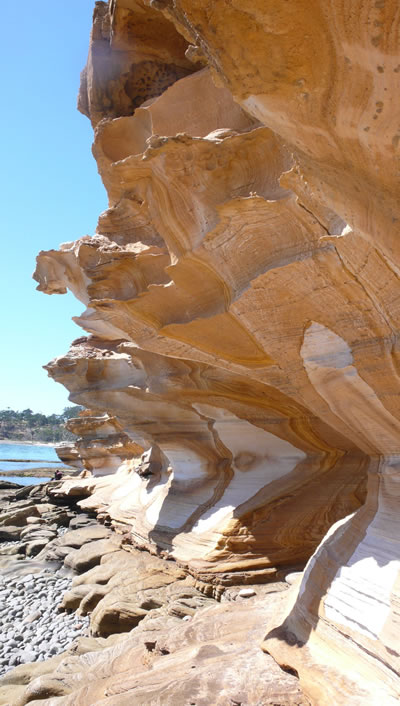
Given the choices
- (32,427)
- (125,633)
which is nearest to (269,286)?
(125,633)

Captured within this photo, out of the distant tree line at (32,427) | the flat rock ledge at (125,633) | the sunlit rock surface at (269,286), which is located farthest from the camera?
the distant tree line at (32,427)

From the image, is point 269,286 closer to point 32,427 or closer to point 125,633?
point 125,633

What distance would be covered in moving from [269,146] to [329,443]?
3.76 m

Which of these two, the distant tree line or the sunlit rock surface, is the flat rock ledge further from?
the distant tree line

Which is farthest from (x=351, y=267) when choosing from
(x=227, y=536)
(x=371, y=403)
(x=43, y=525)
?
(x=43, y=525)

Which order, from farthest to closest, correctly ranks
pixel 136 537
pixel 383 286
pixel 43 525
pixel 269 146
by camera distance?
1. pixel 43 525
2. pixel 136 537
3. pixel 269 146
4. pixel 383 286

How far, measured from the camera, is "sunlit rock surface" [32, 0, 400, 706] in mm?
1228

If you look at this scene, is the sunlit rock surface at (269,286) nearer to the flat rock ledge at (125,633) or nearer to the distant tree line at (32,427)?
the flat rock ledge at (125,633)

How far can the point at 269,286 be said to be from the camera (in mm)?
3707

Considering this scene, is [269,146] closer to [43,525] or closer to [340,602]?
[340,602]

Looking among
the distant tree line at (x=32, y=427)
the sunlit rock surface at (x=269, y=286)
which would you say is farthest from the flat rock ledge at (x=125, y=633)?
the distant tree line at (x=32, y=427)

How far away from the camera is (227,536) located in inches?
229

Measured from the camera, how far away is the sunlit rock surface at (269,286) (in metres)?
1.23

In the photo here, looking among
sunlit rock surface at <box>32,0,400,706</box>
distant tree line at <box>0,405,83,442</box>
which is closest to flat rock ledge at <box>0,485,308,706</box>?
sunlit rock surface at <box>32,0,400,706</box>
